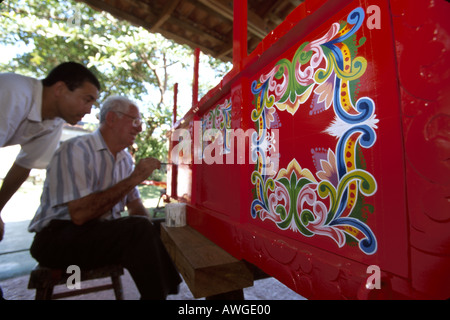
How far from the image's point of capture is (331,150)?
0.57 m

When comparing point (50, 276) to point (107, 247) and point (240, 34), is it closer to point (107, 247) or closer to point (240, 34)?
point (107, 247)

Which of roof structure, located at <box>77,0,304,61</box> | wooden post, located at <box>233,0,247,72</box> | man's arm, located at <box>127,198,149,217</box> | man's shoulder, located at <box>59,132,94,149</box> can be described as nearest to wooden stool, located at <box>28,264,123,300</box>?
man's arm, located at <box>127,198,149,217</box>

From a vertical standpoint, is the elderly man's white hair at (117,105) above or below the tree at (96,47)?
below

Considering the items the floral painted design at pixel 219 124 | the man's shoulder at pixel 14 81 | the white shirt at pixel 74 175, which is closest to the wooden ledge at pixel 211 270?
the floral painted design at pixel 219 124

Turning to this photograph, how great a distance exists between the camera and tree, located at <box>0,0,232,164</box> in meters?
5.13

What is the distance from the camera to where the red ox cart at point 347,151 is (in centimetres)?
40

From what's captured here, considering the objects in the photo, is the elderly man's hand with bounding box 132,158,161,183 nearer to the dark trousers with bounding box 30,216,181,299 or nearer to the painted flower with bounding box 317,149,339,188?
the dark trousers with bounding box 30,216,181,299

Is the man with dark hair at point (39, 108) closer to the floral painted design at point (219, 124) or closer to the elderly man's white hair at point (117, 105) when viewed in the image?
the elderly man's white hair at point (117, 105)

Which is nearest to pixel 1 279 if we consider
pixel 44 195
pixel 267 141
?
pixel 44 195

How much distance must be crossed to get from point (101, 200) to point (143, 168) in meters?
0.39

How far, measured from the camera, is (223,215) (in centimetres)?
106

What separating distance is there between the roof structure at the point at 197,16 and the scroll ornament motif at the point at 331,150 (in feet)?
4.24

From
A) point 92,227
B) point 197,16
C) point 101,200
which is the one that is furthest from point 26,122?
point 197,16

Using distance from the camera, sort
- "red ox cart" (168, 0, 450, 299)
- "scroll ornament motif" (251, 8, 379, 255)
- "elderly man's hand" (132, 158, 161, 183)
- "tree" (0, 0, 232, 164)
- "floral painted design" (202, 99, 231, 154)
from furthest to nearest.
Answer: "tree" (0, 0, 232, 164)
"elderly man's hand" (132, 158, 161, 183)
"floral painted design" (202, 99, 231, 154)
"scroll ornament motif" (251, 8, 379, 255)
"red ox cart" (168, 0, 450, 299)
